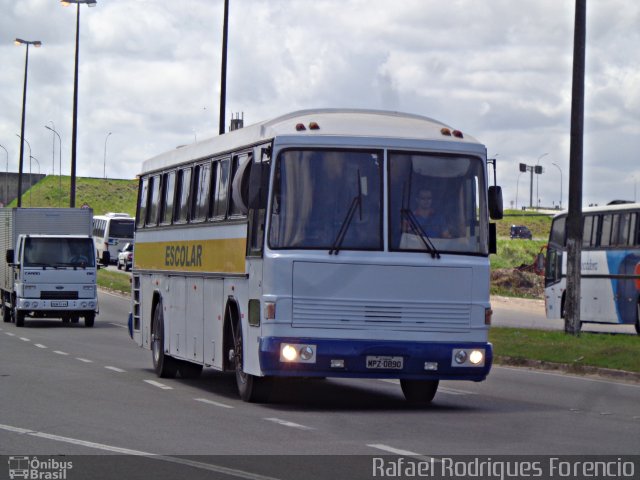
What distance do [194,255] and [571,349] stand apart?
8.20 m

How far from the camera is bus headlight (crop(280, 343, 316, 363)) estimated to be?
15.9m

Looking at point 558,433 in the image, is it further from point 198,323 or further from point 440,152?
point 198,323

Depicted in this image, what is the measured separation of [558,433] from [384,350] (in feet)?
8.18

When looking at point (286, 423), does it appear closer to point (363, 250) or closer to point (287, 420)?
point (287, 420)

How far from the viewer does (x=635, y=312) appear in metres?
36.7

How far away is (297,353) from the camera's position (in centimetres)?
1587

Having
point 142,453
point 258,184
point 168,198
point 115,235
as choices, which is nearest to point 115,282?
point 115,235

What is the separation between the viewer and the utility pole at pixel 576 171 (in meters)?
27.3

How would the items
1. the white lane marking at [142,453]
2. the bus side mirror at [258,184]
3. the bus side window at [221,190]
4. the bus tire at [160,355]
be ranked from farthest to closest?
the bus tire at [160,355] → the bus side window at [221,190] → the bus side mirror at [258,184] → the white lane marking at [142,453]

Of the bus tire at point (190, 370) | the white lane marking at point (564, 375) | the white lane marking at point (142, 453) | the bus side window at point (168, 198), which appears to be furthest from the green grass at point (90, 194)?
the white lane marking at point (142, 453)

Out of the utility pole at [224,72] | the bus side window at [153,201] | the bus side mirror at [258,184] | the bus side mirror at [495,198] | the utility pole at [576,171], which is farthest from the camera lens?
the utility pole at [224,72]

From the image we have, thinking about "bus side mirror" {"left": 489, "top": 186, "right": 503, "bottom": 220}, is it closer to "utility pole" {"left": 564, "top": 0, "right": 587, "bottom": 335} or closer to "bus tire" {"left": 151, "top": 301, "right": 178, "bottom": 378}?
"bus tire" {"left": 151, "top": 301, "right": 178, "bottom": 378}

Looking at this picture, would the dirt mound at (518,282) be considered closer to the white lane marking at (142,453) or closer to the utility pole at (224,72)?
the utility pole at (224,72)

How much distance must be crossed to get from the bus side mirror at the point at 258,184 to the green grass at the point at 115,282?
42.1 m
